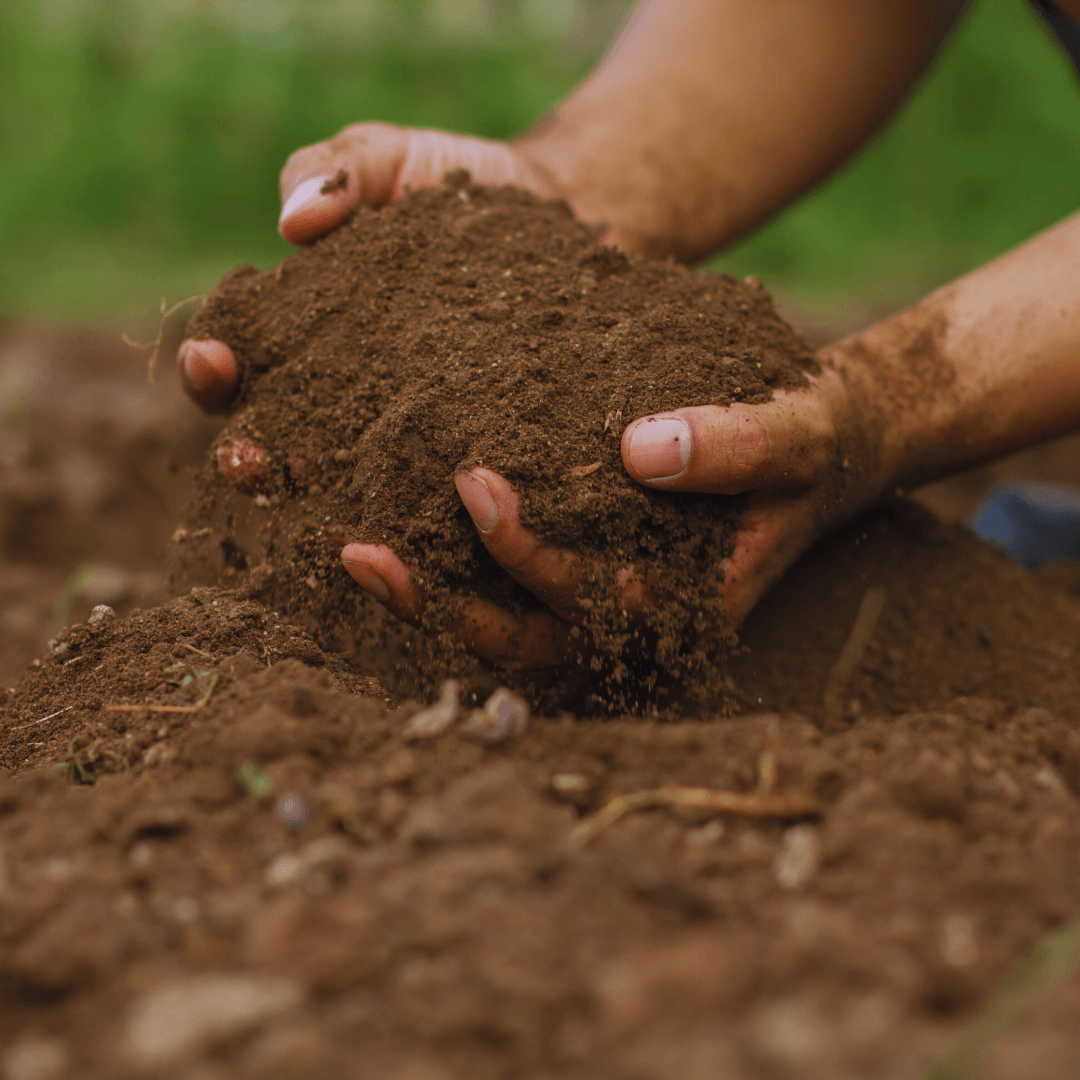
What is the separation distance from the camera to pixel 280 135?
17.3ft

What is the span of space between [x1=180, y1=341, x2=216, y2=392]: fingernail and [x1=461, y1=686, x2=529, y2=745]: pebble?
1050mm

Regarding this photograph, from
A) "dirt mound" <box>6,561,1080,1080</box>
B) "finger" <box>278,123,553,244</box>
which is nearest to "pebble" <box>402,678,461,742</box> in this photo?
"dirt mound" <box>6,561,1080,1080</box>

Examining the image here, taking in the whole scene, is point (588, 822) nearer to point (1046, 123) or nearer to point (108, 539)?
point (108, 539)

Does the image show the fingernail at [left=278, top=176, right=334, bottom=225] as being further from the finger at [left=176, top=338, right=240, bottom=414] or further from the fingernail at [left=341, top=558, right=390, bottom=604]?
the fingernail at [left=341, top=558, right=390, bottom=604]

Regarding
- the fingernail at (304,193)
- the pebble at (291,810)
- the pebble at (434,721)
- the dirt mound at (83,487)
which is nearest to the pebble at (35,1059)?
the pebble at (291,810)

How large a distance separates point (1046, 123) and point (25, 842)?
6.08m

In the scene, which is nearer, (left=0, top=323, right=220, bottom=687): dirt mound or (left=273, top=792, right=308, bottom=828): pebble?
(left=273, top=792, right=308, bottom=828): pebble

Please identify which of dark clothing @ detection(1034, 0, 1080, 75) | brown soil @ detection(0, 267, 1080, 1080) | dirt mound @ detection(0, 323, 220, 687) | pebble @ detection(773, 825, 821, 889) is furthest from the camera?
dirt mound @ detection(0, 323, 220, 687)

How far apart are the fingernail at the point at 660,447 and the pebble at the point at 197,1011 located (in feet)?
2.96

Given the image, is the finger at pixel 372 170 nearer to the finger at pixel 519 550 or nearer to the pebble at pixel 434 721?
the finger at pixel 519 550

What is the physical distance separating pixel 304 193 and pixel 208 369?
403 millimetres

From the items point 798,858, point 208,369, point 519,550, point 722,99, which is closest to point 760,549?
point 519,550

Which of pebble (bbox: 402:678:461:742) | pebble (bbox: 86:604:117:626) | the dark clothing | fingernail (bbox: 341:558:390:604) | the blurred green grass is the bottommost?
pebble (bbox: 402:678:461:742)

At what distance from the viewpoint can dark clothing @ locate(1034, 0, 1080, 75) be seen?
2.41 meters
